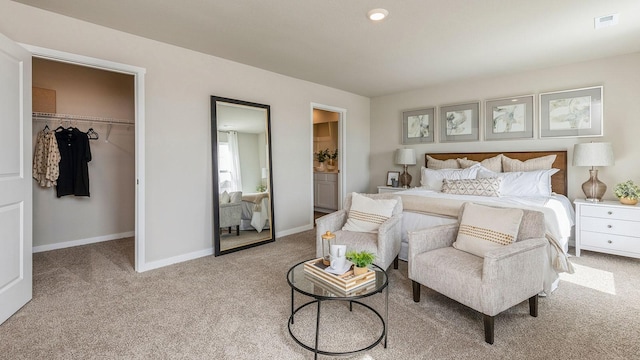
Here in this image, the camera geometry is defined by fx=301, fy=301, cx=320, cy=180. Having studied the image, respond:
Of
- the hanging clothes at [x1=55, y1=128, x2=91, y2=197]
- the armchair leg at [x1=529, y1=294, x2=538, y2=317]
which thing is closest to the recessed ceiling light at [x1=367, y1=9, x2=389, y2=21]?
the armchair leg at [x1=529, y1=294, x2=538, y2=317]

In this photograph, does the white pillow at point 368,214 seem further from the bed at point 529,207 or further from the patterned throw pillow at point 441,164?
the patterned throw pillow at point 441,164

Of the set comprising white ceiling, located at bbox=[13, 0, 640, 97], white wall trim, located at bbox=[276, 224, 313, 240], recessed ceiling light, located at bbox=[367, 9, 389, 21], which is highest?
white ceiling, located at bbox=[13, 0, 640, 97]

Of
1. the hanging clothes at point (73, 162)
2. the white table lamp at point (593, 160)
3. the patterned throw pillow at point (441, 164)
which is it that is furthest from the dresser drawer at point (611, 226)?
the hanging clothes at point (73, 162)

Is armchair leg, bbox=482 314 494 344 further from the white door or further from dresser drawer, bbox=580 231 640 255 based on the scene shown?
the white door

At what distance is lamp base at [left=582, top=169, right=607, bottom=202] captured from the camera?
3562 millimetres

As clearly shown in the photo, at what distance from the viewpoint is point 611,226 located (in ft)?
10.9

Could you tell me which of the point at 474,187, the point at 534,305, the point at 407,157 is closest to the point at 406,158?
the point at 407,157

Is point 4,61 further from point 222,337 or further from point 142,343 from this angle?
point 222,337

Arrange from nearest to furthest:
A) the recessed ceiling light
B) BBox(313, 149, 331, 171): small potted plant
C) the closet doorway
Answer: the recessed ceiling light < the closet doorway < BBox(313, 149, 331, 171): small potted plant

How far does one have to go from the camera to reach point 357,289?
173 cm

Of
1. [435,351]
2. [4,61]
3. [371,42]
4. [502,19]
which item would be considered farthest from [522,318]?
[4,61]

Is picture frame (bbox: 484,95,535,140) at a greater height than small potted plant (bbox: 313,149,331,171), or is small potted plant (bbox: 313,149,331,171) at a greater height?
picture frame (bbox: 484,95,535,140)

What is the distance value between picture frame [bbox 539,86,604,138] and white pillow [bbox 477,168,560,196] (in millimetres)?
602

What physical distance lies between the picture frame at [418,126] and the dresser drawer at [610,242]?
2.45 metres
